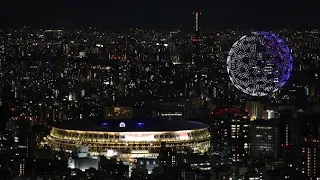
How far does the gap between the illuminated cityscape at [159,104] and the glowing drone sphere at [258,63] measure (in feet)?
0.09

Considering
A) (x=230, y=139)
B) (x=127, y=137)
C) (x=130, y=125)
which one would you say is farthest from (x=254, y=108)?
(x=127, y=137)

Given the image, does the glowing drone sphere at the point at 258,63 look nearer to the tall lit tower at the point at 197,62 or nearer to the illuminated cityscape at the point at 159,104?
the illuminated cityscape at the point at 159,104

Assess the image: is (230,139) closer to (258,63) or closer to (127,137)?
(258,63)

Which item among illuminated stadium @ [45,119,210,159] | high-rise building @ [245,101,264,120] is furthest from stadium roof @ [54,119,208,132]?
high-rise building @ [245,101,264,120]

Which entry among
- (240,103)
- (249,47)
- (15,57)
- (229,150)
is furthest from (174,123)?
(15,57)

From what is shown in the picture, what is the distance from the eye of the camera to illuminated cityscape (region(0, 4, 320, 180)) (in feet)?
41.8

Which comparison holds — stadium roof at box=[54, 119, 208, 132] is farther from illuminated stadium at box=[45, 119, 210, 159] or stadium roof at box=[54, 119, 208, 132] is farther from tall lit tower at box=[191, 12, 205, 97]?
tall lit tower at box=[191, 12, 205, 97]

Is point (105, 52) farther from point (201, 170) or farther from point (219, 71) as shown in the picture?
point (201, 170)

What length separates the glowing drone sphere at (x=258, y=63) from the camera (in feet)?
52.2

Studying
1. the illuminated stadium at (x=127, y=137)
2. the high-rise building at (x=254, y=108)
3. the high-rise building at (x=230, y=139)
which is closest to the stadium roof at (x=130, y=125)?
the illuminated stadium at (x=127, y=137)

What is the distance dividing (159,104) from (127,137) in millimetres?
6547

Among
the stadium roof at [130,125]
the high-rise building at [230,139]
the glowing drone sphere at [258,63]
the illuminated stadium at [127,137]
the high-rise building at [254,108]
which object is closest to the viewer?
the high-rise building at [230,139]

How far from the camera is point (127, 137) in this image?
14352 millimetres

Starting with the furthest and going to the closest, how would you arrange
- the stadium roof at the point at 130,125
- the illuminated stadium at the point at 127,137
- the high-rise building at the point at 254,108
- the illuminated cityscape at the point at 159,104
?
the high-rise building at the point at 254,108, the stadium roof at the point at 130,125, the illuminated stadium at the point at 127,137, the illuminated cityscape at the point at 159,104
